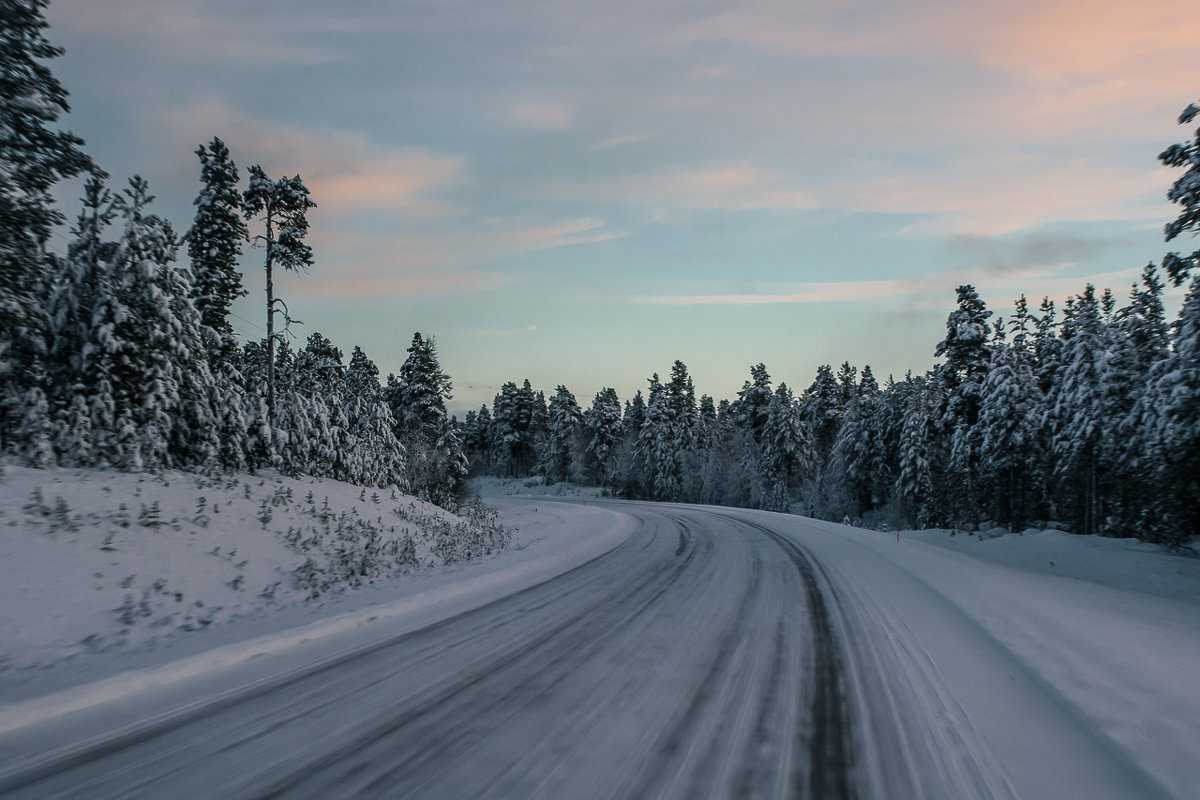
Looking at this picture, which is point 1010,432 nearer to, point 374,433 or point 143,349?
point 374,433

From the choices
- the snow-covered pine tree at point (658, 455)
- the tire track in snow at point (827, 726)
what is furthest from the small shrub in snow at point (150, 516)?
the snow-covered pine tree at point (658, 455)

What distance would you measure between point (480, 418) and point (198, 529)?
4107 inches

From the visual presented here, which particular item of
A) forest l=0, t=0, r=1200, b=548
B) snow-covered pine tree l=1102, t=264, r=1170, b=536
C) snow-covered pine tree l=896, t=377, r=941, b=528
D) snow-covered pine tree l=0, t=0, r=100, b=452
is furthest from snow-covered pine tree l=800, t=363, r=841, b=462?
snow-covered pine tree l=0, t=0, r=100, b=452

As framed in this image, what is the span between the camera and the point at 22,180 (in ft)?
40.5

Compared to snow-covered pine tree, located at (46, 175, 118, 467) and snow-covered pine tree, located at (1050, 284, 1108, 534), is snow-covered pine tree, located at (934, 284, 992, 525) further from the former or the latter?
snow-covered pine tree, located at (46, 175, 118, 467)

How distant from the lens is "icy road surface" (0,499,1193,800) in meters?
3.50

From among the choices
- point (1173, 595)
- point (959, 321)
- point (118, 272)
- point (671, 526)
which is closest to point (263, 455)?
point (118, 272)

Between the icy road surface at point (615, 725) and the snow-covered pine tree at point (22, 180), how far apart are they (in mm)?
10933

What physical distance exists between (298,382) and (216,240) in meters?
6.66

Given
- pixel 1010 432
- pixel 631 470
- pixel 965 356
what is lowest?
pixel 631 470

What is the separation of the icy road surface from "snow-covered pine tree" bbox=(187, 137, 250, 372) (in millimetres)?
19793

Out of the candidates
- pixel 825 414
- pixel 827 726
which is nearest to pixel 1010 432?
pixel 827 726

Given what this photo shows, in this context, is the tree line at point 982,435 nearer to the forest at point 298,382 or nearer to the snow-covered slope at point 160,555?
the forest at point 298,382

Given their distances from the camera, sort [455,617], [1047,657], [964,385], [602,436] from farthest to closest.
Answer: [602,436] < [964,385] < [455,617] < [1047,657]
